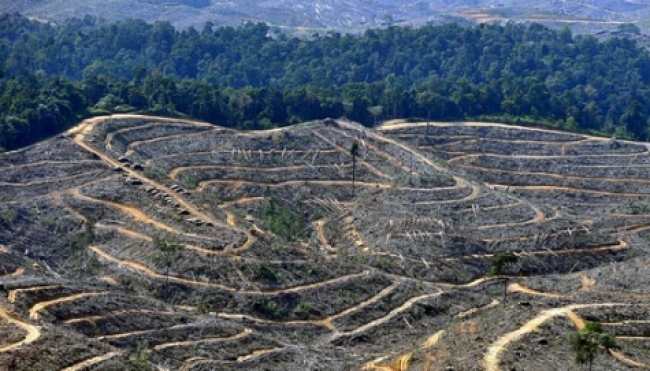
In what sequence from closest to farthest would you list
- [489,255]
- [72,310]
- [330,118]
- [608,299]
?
[72,310] → [608,299] → [489,255] → [330,118]

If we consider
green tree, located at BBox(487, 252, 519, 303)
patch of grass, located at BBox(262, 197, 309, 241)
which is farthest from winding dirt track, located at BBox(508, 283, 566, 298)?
patch of grass, located at BBox(262, 197, 309, 241)

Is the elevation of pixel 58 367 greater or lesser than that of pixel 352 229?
greater

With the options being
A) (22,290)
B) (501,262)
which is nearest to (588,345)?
(501,262)

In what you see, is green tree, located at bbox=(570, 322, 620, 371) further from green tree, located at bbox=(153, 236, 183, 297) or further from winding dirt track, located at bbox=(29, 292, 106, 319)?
green tree, located at bbox=(153, 236, 183, 297)

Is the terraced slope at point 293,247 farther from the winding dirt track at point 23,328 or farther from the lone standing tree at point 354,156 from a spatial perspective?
the lone standing tree at point 354,156

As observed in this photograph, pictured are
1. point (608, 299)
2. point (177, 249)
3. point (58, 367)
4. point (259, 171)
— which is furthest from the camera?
point (259, 171)

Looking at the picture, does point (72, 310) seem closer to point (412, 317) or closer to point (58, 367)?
point (58, 367)

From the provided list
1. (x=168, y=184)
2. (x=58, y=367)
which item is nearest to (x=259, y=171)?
(x=168, y=184)
